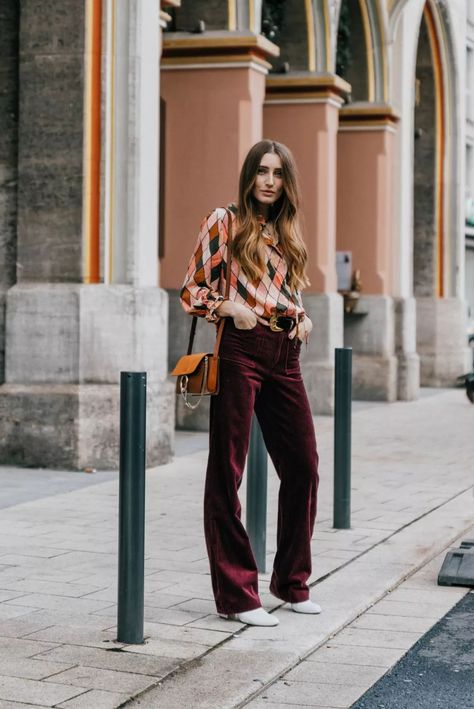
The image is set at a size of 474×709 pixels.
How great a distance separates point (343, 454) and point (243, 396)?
7.80 feet

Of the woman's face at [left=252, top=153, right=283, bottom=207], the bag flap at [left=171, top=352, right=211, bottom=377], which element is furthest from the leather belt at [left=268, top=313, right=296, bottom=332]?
the woman's face at [left=252, top=153, right=283, bottom=207]

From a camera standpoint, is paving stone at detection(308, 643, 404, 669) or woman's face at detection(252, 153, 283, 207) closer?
paving stone at detection(308, 643, 404, 669)

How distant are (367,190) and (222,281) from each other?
13.0 meters

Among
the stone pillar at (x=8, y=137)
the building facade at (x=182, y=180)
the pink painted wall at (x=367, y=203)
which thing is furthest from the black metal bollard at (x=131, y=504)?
the pink painted wall at (x=367, y=203)

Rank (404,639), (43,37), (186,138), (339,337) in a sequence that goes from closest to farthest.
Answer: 1. (404,639)
2. (43,37)
3. (186,138)
4. (339,337)

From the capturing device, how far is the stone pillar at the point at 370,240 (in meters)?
18.3

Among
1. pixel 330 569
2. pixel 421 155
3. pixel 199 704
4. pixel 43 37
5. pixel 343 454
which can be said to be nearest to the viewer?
pixel 199 704

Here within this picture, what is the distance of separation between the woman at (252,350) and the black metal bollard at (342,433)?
1992 mm

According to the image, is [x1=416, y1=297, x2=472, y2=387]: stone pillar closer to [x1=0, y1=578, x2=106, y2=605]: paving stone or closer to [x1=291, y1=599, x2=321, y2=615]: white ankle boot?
[x1=0, y1=578, x2=106, y2=605]: paving stone

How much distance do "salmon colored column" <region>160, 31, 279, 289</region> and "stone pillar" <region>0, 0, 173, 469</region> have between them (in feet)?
9.90

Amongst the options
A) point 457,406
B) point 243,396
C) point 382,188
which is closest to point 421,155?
point 382,188

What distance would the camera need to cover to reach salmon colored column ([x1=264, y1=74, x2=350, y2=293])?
52.6ft

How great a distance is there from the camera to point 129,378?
507cm

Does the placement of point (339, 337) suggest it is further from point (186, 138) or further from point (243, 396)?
point (243, 396)
